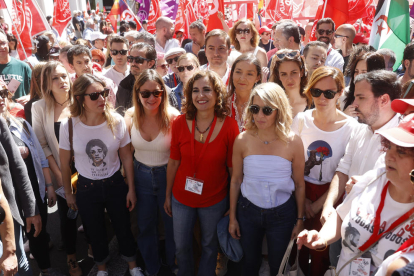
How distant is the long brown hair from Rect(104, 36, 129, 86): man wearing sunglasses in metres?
2.29

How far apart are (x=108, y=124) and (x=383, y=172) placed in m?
2.12

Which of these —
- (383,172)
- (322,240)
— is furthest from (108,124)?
(383,172)

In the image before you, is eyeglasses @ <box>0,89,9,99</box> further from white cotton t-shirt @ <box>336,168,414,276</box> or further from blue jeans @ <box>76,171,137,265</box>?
white cotton t-shirt @ <box>336,168,414,276</box>

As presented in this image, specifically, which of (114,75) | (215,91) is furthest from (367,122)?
(114,75)

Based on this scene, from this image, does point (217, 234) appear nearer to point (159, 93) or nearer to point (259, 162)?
point (259, 162)

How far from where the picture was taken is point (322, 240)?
181 centimetres

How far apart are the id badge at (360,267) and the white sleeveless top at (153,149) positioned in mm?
1675

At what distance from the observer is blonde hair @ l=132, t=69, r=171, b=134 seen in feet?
9.11

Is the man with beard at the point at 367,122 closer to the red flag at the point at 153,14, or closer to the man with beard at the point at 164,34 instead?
the man with beard at the point at 164,34

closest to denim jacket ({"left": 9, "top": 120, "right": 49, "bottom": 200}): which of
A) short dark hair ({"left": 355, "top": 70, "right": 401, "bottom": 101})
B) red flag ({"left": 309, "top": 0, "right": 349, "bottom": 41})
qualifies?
short dark hair ({"left": 355, "top": 70, "right": 401, "bottom": 101})

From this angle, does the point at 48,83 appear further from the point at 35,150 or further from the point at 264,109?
the point at 264,109

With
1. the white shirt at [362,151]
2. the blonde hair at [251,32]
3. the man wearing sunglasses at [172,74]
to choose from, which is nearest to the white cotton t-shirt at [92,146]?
the man wearing sunglasses at [172,74]

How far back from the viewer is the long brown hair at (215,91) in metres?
2.61

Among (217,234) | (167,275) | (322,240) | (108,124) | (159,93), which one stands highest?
(159,93)
